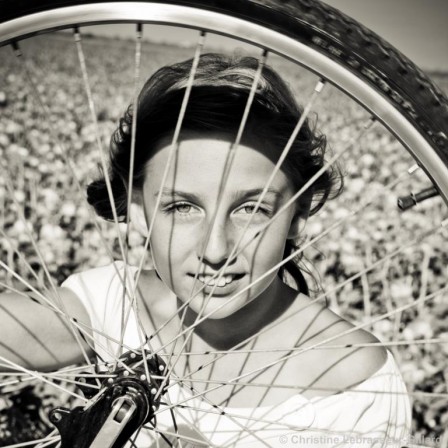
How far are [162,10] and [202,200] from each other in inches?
14.4

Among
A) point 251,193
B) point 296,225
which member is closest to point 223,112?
point 251,193

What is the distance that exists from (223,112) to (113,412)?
1.87 feet

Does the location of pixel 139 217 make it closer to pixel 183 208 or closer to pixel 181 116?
pixel 183 208

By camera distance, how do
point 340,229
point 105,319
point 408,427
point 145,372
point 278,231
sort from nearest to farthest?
1. point 145,372
2. point 278,231
3. point 408,427
4. point 105,319
5. point 340,229

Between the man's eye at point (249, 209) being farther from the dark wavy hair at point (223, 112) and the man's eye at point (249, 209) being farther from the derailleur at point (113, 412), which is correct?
the derailleur at point (113, 412)

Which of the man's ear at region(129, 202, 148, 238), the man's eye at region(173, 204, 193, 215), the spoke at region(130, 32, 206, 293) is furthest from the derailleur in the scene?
the man's ear at region(129, 202, 148, 238)

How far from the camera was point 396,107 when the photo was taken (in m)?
0.87

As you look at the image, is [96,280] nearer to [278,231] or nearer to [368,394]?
[278,231]

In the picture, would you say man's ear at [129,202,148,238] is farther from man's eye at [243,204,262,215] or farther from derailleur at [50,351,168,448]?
derailleur at [50,351,168,448]

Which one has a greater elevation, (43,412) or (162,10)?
(162,10)

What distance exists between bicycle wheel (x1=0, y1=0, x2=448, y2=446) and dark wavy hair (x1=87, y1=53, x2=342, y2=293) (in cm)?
12

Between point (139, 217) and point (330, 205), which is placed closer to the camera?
point (139, 217)

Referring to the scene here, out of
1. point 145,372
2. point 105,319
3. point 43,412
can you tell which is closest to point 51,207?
point 43,412

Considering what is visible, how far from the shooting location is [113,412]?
3.25ft
